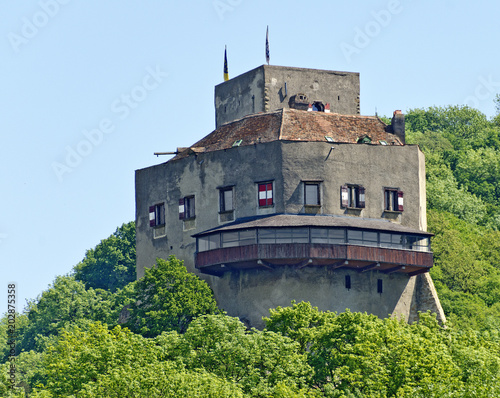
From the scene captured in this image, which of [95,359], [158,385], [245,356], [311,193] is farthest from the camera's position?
[311,193]

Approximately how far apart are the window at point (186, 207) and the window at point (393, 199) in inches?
406

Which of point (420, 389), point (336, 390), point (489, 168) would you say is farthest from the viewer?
point (489, 168)

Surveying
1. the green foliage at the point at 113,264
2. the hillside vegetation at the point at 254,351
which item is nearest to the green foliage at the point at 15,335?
the green foliage at the point at 113,264

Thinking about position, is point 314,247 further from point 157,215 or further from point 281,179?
point 157,215

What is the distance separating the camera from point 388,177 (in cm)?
7538

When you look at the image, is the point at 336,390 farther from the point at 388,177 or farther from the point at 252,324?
the point at 388,177

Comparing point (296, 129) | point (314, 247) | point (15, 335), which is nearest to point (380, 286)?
point (314, 247)

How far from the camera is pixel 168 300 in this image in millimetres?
71312

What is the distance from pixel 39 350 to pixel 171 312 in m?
19.7

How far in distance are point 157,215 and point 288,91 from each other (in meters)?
10.2

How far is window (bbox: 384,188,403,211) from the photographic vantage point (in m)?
75.4

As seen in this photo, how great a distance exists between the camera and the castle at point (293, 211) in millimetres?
71688

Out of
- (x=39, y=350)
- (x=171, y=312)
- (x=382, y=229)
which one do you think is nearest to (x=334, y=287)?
(x=382, y=229)

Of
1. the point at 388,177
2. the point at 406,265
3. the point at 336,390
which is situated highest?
the point at 388,177
